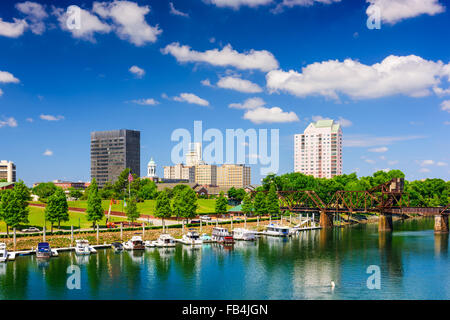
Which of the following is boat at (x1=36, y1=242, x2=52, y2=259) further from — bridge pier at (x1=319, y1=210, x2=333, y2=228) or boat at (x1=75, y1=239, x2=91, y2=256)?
bridge pier at (x1=319, y1=210, x2=333, y2=228)

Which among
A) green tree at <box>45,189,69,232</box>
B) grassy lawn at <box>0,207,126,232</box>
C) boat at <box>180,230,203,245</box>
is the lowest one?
boat at <box>180,230,203,245</box>

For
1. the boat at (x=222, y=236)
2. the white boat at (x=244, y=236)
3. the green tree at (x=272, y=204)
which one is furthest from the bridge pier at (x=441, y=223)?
the boat at (x=222, y=236)

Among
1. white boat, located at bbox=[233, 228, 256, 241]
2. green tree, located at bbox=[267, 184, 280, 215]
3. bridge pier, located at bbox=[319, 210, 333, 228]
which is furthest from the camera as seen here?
bridge pier, located at bbox=[319, 210, 333, 228]

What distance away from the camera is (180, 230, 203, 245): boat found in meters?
99.6

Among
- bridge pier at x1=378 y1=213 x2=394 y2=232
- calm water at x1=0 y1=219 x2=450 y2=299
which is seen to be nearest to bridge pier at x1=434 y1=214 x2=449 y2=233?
bridge pier at x1=378 y1=213 x2=394 y2=232

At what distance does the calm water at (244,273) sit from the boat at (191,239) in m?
3.56

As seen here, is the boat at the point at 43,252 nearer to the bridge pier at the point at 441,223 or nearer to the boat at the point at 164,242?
the boat at the point at 164,242

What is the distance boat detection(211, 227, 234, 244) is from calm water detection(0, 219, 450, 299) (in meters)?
3.94

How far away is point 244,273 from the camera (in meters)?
69.6

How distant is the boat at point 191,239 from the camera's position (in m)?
99.6

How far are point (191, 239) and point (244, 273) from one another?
33.1 meters
